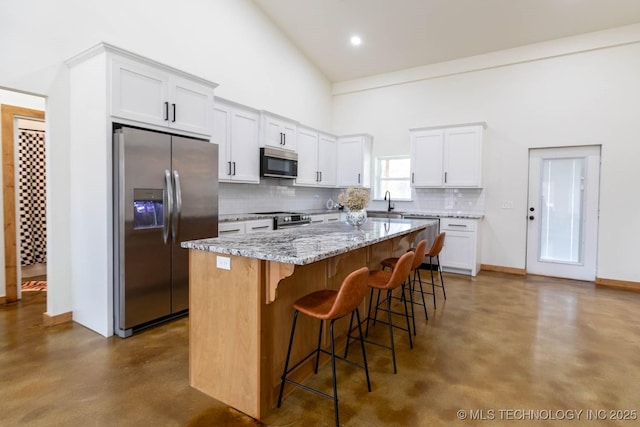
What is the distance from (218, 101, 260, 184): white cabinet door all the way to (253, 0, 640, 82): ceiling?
1924 millimetres

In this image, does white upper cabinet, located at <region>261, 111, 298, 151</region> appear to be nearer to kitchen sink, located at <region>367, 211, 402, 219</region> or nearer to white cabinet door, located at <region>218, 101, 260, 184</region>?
white cabinet door, located at <region>218, 101, 260, 184</region>

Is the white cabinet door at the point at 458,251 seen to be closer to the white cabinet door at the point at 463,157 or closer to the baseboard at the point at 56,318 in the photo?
the white cabinet door at the point at 463,157

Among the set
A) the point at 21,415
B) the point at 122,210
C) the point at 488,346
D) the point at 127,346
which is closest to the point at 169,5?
the point at 122,210

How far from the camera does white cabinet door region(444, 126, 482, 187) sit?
5.45 metres

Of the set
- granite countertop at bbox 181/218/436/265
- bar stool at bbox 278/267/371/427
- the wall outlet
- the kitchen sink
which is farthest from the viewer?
the kitchen sink

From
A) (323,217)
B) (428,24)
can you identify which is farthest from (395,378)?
(428,24)

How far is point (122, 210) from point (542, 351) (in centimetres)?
374

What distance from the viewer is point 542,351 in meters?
2.78

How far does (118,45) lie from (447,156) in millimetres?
4853

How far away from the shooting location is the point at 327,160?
21.4 ft

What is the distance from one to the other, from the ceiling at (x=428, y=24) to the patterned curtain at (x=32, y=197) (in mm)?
3809

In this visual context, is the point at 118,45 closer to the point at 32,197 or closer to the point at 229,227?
the point at 229,227

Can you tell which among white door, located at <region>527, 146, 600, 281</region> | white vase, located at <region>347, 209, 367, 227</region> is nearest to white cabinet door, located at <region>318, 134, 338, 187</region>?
white vase, located at <region>347, 209, 367, 227</region>

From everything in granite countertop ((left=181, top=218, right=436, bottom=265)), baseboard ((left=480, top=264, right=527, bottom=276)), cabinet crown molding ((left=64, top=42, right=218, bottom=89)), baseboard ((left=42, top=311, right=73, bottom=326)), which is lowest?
baseboard ((left=42, top=311, right=73, bottom=326))
